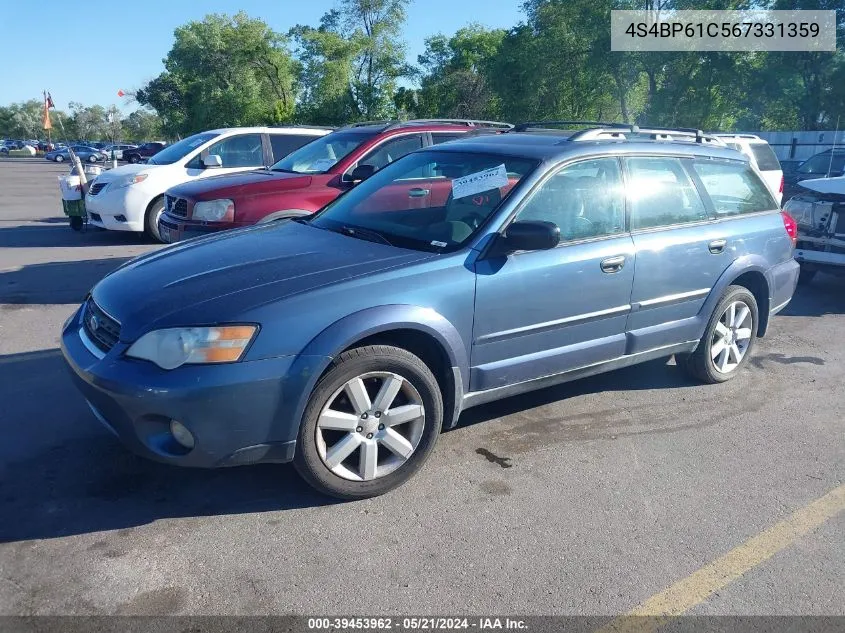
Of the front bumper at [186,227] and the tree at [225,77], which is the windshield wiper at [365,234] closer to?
the front bumper at [186,227]

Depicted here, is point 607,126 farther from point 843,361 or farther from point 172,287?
point 172,287

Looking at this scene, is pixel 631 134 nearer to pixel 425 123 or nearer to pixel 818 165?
pixel 425 123

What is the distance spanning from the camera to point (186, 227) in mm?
7230

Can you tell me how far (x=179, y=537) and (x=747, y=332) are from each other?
14.0ft

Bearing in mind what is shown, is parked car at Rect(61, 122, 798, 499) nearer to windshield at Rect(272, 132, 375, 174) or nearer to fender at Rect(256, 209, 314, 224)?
fender at Rect(256, 209, 314, 224)

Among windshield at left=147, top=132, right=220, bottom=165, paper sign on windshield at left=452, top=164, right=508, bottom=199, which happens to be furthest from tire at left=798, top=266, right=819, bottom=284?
windshield at left=147, top=132, right=220, bottom=165

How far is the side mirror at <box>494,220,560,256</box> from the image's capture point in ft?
12.0

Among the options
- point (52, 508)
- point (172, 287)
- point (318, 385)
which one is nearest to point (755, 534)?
point (318, 385)

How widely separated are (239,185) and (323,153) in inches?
49.4

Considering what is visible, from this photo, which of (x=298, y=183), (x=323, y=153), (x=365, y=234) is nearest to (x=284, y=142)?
(x=323, y=153)

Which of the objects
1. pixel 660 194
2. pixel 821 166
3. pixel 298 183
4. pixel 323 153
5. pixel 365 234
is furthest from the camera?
pixel 821 166

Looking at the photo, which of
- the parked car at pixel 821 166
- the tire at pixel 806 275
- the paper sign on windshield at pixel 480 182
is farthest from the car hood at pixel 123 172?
the parked car at pixel 821 166

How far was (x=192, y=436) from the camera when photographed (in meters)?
2.98

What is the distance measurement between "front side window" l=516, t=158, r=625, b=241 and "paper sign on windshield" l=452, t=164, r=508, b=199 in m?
0.22
